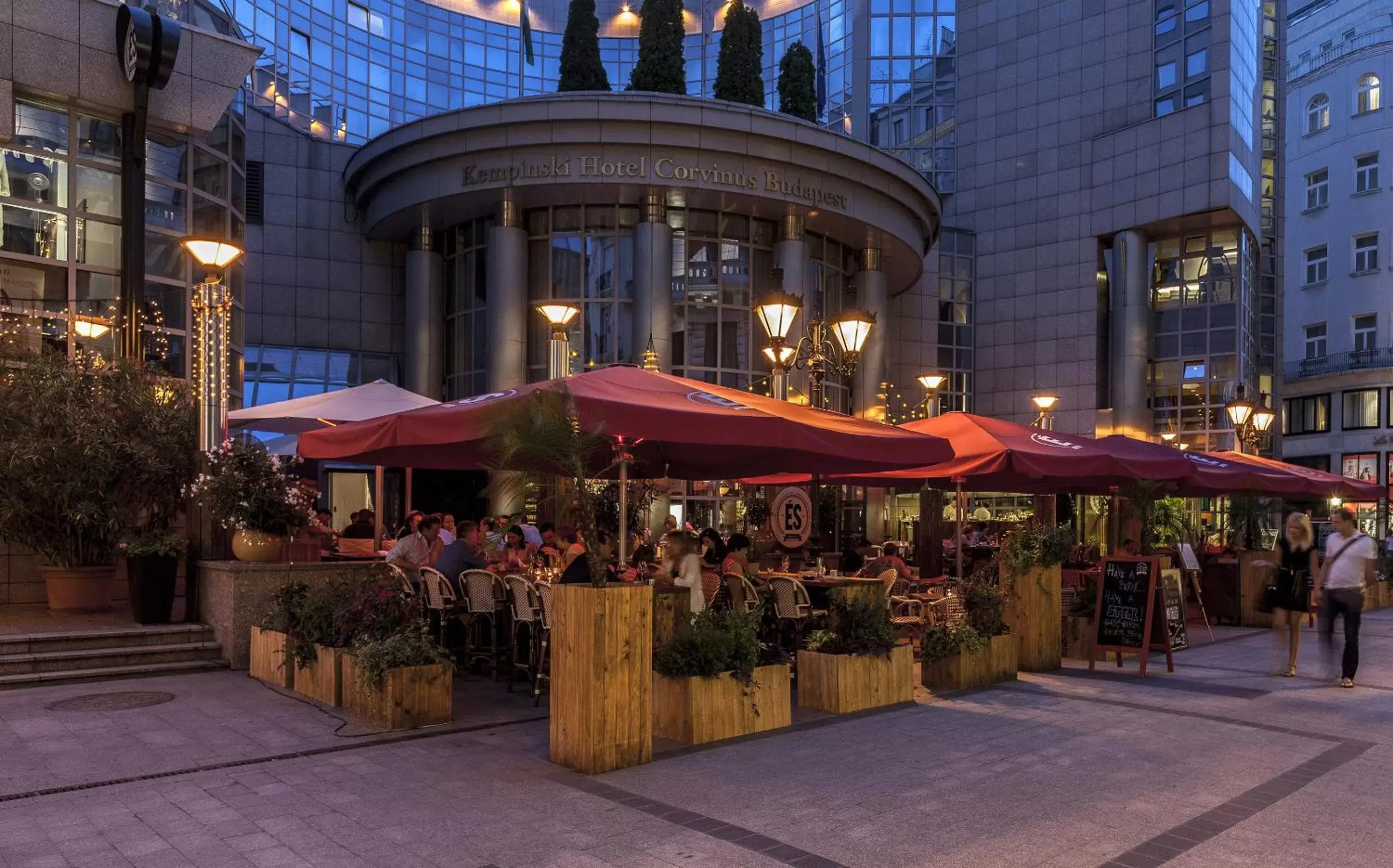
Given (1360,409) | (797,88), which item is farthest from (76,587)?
(1360,409)

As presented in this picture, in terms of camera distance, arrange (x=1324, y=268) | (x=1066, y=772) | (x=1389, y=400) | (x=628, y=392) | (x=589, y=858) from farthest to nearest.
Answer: (x=1324, y=268)
(x=1389, y=400)
(x=628, y=392)
(x=1066, y=772)
(x=589, y=858)

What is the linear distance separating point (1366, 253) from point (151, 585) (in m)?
51.4

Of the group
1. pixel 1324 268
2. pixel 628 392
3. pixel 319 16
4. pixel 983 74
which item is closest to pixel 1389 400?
pixel 1324 268

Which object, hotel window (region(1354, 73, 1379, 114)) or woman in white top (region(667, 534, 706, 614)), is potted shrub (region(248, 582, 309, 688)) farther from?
hotel window (region(1354, 73, 1379, 114))

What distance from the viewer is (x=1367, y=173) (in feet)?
154

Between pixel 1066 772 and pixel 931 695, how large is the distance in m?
2.69

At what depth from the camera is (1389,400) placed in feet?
145

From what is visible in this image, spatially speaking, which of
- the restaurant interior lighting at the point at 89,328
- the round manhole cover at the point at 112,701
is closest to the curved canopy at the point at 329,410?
the restaurant interior lighting at the point at 89,328

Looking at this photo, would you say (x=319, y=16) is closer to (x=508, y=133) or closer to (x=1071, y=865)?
(x=508, y=133)

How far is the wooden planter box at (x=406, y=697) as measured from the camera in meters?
7.46

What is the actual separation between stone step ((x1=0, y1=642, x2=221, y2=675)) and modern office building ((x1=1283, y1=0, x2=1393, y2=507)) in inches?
1882

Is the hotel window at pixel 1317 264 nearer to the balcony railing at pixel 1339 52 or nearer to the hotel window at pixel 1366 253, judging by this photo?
the hotel window at pixel 1366 253

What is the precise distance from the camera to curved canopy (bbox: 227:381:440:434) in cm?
1329

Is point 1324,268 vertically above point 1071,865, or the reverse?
point 1324,268
